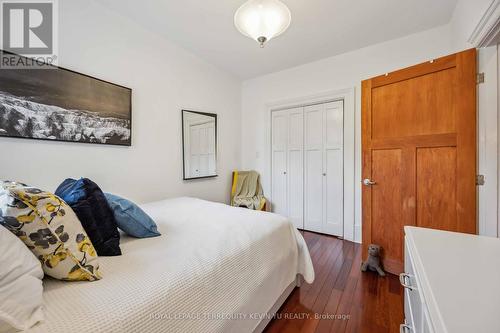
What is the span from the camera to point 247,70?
3.27 meters

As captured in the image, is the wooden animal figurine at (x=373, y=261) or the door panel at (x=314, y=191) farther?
the door panel at (x=314, y=191)

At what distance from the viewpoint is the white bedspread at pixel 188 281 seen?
0.64m

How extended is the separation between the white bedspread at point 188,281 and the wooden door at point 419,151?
103 cm

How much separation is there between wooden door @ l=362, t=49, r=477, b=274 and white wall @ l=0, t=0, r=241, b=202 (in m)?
2.16

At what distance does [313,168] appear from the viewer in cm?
308

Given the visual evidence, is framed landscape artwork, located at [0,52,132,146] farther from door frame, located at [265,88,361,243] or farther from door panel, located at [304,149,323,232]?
door frame, located at [265,88,361,243]

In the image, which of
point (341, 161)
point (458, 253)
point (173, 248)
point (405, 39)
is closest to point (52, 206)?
point (173, 248)

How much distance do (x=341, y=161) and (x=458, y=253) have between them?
2.18m

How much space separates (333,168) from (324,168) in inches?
5.1

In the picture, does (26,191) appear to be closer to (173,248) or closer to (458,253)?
(173,248)

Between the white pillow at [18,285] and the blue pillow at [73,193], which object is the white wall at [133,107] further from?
the white pillow at [18,285]

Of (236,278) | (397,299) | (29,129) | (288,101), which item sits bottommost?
(397,299)

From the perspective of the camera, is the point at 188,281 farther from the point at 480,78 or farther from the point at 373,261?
→ the point at 480,78

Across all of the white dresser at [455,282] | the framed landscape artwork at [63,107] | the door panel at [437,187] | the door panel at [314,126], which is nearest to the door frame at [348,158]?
the door panel at [314,126]
